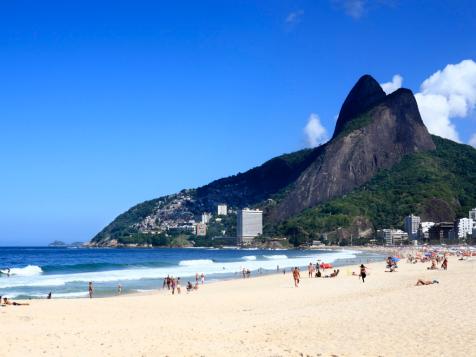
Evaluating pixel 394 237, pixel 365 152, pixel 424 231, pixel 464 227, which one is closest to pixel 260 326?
pixel 464 227

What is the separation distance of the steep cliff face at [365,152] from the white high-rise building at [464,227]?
5155 centimetres

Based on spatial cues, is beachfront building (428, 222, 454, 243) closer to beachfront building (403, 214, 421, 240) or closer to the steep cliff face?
beachfront building (403, 214, 421, 240)

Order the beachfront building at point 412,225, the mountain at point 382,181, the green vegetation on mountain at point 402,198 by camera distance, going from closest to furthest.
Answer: the beachfront building at point 412,225, the green vegetation on mountain at point 402,198, the mountain at point 382,181

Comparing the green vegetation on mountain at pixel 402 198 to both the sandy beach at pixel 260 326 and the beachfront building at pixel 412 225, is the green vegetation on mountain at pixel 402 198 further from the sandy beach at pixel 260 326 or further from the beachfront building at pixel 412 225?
the sandy beach at pixel 260 326

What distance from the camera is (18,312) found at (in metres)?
19.9

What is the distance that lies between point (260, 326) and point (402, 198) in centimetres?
15909

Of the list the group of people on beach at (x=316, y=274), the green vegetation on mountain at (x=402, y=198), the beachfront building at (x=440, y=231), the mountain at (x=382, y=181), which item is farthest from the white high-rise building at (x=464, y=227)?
the group of people on beach at (x=316, y=274)

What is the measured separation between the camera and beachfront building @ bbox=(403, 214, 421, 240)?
148 m

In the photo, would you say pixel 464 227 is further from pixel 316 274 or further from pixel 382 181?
pixel 316 274

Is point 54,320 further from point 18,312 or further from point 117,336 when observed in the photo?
point 117,336

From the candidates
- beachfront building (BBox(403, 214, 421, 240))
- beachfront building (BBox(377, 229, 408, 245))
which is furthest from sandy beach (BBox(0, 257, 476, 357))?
beachfront building (BBox(403, 214, 421, 240))

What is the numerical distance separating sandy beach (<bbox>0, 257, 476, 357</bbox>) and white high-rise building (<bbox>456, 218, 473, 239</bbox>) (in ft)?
404

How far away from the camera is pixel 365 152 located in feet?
635

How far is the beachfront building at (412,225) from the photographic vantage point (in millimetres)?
148000
